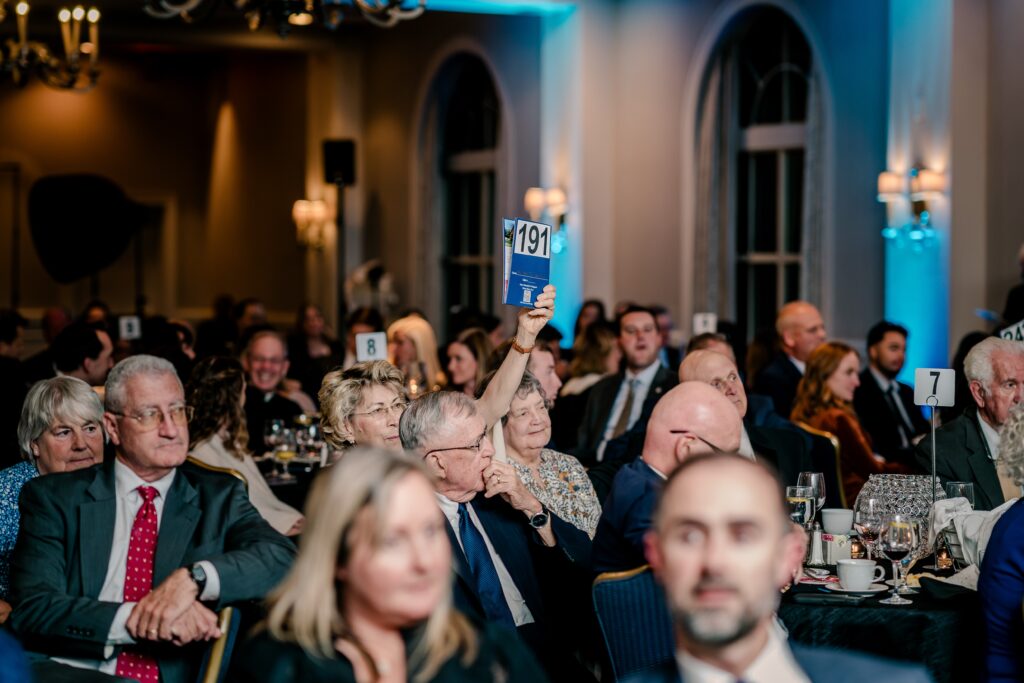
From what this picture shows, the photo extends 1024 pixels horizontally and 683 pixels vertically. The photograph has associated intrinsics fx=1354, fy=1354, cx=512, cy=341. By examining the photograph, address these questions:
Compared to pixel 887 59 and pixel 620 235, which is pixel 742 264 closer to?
pixel 620 235

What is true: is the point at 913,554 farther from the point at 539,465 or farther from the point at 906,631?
the point at 539,465

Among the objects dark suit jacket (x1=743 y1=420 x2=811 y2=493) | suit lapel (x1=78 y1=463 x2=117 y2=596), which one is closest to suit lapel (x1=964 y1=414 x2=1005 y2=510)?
dark suit jacket (x1=743 y1=420 x2=811 y2=493)

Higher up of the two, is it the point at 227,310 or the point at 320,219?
the point at 320,219

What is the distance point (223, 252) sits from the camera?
65.2 feet

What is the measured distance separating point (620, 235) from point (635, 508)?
358 inches

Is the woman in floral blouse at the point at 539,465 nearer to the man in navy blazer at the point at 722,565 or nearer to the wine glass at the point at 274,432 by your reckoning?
the wine glass at the point at 274,432

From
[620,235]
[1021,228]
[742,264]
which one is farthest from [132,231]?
[1021,228]

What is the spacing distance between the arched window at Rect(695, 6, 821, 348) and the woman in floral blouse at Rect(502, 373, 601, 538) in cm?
675

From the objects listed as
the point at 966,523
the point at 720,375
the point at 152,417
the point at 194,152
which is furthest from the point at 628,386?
the point at 194,152

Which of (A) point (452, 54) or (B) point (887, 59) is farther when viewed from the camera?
(A) point (452, 54)

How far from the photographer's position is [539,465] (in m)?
4.50

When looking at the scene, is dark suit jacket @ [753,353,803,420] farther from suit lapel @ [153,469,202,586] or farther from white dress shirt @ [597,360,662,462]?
suit lapel @ [153,469,202,586]

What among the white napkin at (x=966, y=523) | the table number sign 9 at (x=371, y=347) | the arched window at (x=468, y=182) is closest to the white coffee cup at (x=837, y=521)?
the white napkin at (x=966, y=523)

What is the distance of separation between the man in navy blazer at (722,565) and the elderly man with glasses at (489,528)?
152 centimetres
